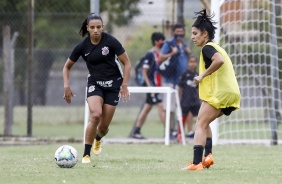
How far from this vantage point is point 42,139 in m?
16.8

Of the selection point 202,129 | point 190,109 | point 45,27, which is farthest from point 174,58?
point 202,129

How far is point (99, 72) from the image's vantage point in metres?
10.9

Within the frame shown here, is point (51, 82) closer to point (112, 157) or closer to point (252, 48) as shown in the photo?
point (252, 48)

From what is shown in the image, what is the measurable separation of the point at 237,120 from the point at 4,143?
4.94 m

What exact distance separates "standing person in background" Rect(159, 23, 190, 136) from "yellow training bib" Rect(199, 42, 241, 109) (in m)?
7.24

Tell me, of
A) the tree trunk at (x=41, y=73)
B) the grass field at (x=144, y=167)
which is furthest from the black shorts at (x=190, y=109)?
the tree trunk at (x=41, y=73)

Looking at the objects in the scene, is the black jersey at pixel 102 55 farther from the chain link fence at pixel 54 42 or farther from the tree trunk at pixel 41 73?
the tree trunk at pixel 41 73

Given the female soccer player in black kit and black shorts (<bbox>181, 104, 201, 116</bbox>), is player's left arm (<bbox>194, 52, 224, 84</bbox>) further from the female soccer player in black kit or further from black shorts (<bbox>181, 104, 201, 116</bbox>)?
black shorts (<bbox>181, 104, 201, 116</bbox>)

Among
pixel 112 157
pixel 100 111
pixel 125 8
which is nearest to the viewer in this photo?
pixel 100 111

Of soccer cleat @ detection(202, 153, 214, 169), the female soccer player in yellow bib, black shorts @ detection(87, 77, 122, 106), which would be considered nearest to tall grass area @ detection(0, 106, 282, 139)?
black shorts @ detection(87, 77, 122, 106)

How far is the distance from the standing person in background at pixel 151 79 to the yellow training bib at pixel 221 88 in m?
7.32

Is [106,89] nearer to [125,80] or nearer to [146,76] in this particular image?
[125,80]

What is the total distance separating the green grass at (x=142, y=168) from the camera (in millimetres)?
8422

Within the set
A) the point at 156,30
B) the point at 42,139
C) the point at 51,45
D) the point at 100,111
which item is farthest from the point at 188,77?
the point at 100,111
